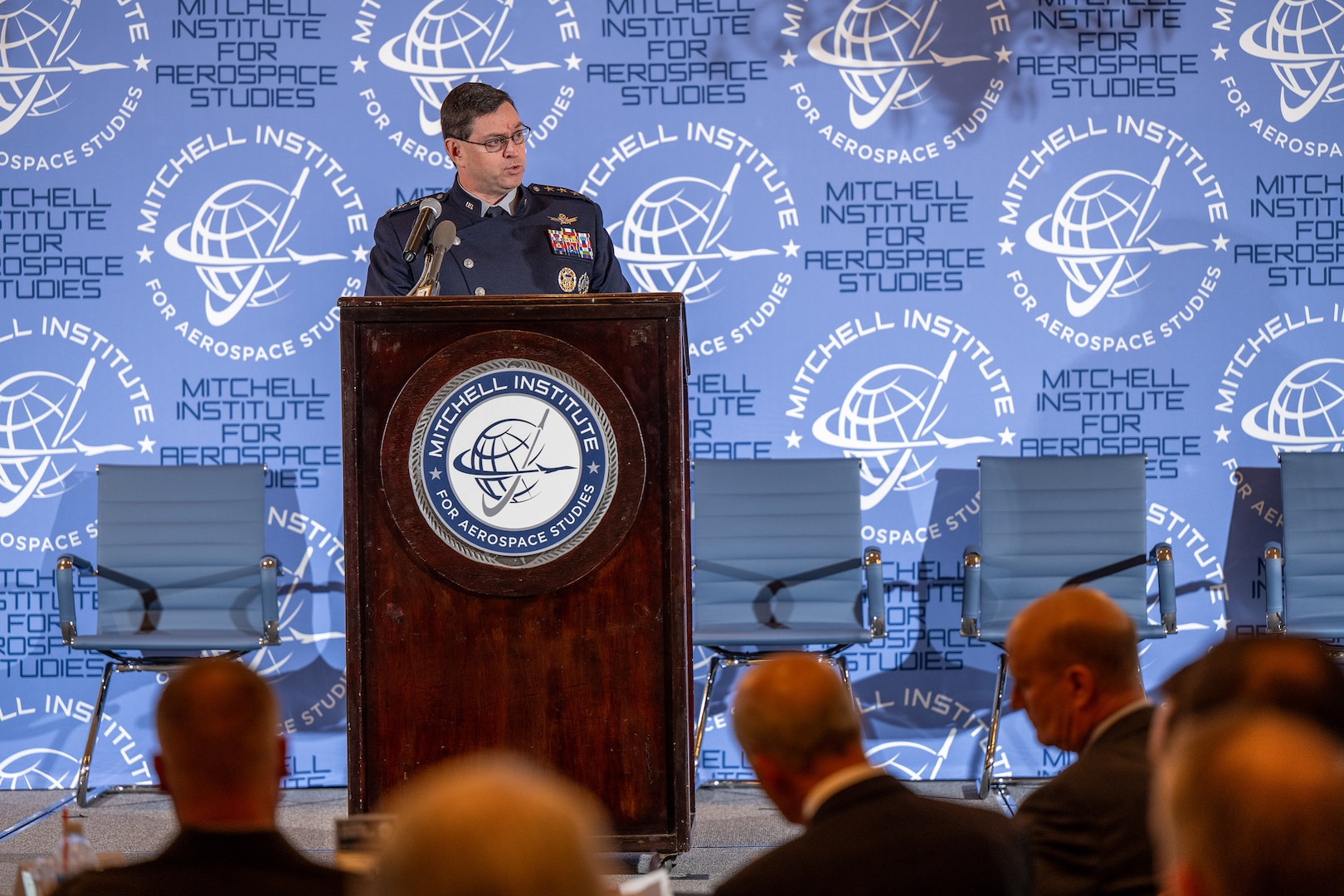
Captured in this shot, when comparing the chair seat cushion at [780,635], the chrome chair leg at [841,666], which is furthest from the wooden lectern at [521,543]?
the chrome chair leg at [841,666]

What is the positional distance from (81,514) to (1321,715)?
4844 mm

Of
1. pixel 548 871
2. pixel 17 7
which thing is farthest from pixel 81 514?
pixel 548 871

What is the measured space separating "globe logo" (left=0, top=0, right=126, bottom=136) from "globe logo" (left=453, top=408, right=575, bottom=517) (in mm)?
3382

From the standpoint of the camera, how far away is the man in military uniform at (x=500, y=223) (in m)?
3.72

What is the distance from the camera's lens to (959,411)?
17.8 feet

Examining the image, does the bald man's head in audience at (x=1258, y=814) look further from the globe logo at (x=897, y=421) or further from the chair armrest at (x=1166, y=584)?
the globe logo at (x=897, y=421)

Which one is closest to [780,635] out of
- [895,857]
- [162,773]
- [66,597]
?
[66,597]

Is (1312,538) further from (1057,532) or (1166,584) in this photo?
(1057,532)

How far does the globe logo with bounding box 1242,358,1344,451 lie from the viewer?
5.42 m

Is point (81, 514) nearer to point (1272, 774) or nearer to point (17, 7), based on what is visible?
point (17, 7)

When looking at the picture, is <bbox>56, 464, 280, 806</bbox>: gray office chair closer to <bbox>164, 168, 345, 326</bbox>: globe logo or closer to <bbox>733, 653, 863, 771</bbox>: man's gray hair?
<bbox>164, 168, 345, 326</bbox>: globe logo

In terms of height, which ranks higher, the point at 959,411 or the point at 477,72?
the point at 477,72

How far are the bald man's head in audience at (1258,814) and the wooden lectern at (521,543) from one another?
6.51 ft

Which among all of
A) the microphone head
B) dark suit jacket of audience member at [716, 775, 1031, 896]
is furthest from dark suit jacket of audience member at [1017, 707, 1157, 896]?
the microphone head
